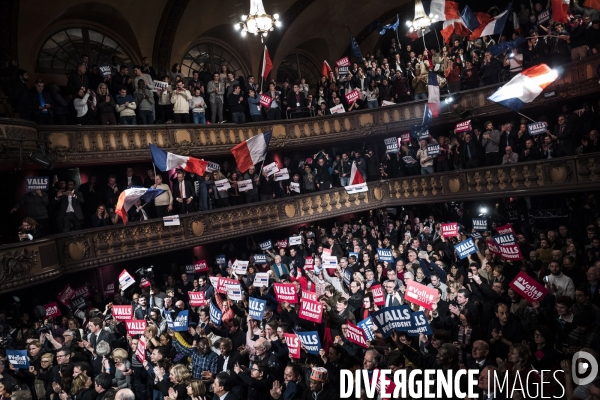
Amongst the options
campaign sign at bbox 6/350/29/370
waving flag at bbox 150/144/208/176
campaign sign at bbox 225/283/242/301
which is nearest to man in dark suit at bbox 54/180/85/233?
waving flag at bbox 150/144/208/176

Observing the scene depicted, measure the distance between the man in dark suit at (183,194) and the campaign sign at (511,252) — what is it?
875 centimetres

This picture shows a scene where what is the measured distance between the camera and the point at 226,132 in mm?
16328

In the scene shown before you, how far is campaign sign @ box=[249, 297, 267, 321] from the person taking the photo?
322 inches

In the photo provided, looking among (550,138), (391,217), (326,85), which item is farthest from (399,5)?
(550,138)

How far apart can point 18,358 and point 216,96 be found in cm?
1034

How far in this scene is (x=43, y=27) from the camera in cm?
1463

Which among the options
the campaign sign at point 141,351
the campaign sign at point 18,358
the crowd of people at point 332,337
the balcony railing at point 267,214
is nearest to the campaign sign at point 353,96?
the balcony railing at point 267,214

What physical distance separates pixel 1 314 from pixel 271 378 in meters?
6.97

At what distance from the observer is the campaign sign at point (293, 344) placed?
6809 millimetres

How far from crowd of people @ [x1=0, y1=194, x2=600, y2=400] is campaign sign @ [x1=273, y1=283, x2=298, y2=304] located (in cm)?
11

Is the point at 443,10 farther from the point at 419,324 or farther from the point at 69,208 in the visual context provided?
the point at 69,208

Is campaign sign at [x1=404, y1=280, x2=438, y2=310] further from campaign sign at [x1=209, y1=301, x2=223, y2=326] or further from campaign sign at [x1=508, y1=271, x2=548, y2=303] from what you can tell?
campaign sign at [x1=209, y1=301, x2=223, y2=326]

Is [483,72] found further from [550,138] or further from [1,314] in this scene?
[1,314]

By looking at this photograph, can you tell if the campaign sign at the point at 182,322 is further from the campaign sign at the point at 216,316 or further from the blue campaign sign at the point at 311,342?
the blue campaign sign at the point at 311,342
